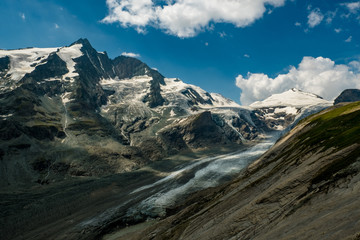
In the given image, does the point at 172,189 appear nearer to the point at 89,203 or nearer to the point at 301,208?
the point at 89,203

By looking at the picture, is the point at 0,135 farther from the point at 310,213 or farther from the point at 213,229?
the point at 310,213

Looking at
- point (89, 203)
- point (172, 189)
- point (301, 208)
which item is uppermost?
point (89, 203)

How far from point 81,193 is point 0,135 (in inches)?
3920

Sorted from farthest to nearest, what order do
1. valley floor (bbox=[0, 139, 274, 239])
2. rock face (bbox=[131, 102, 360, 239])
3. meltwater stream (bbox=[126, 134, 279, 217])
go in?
meltwater stream (bbox=[126, 134, 279, 217]) < valley floor (bbox=[0, 139, 274, 239]) < rock face (bbox=[131, 102, 360, 239])

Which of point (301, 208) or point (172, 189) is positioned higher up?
point (301, 208)

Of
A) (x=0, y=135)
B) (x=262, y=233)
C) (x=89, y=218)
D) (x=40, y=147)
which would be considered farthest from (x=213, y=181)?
(x=0, y=135)

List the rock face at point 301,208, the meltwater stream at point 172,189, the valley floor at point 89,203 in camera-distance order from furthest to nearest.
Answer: the meltwater stream at point 172,189 < the valley floor at point 89,203 < the rock face at point 301,208

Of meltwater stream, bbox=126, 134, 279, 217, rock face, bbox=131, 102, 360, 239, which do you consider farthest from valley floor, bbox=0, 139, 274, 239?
rock face, bbox=131, 102, 360, 239

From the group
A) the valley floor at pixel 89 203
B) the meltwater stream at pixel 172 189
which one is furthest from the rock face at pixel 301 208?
the meltwater stream at pixel 172 189

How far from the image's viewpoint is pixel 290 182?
3100cm

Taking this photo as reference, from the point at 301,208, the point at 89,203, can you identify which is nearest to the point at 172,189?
the point at 89,203

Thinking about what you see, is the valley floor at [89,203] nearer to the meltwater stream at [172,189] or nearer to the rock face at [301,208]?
the meltwater stream at [172,189]

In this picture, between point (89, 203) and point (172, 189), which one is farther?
point (172, 189)

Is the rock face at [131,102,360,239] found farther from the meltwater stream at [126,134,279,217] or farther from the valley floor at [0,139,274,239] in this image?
the meltwater stream at [126,134,279,217]
